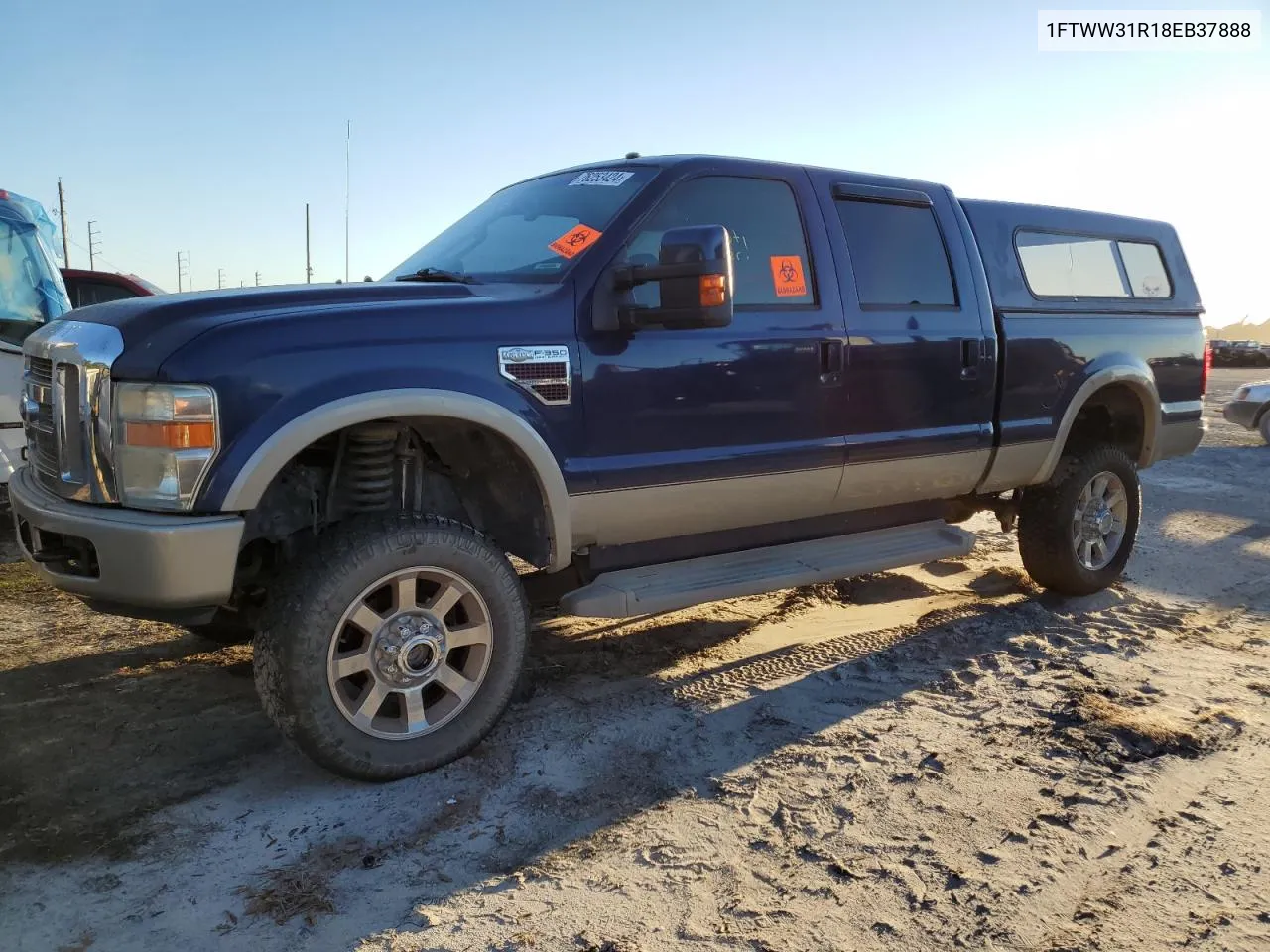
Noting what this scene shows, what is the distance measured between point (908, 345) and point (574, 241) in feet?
5.37

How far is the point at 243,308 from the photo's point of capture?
2920 millimetres

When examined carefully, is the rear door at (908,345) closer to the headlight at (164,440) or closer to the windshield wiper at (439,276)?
the windshield wiper at (439,276)

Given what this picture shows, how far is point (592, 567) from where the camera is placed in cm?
369

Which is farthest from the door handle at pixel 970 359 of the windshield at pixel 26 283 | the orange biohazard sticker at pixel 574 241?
the windshield at pixel 26 283

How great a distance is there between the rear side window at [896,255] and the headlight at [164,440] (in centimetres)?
273

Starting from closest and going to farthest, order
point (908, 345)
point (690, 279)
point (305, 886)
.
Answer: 1. point (305, 886)
2. point (690, 279)
3. point (908, 345)

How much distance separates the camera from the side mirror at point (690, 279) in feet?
10.4

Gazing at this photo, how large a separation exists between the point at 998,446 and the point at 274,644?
3.51 m

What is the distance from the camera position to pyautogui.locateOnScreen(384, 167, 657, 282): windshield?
3584mm

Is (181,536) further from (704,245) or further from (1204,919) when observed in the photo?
(1204,919)

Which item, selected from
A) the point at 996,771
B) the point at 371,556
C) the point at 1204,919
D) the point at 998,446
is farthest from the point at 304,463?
the point at 998,446

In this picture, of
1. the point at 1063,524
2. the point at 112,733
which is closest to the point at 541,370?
the point at 112,733

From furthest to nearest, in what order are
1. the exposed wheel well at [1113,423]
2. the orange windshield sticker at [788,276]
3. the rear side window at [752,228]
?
the exposed wheel well at [1113,423]
the orange windshield sticker at [788,276]
the rear side window at [752,228]

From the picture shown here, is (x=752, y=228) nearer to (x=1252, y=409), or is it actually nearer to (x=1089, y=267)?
(x=1089, y=267)
